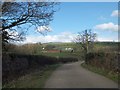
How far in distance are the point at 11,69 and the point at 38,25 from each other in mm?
6191

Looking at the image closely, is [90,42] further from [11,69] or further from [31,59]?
[11,69]

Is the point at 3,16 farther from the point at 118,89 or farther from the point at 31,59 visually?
the point at 31,59

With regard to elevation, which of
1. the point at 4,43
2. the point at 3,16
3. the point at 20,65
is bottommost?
the point at 20,65

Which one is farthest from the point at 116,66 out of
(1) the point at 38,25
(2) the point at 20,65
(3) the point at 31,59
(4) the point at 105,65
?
(3) the point at 31,59

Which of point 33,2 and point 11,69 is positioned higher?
point 33,2

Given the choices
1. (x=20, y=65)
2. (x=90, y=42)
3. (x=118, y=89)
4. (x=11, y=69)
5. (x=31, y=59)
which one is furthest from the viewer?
(x=90, y=42)

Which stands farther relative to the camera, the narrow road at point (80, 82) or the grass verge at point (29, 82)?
the grass verge at point (29, 82)

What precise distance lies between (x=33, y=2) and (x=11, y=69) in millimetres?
8918

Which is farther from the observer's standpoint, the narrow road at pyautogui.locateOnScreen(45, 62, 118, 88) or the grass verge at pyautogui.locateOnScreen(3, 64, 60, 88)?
the grass verge at pyautogui.locateOnScreen(3, 64, 60, 88)

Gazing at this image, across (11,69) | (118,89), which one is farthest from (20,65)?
(118,89)

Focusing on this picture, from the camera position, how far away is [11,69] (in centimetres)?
3178

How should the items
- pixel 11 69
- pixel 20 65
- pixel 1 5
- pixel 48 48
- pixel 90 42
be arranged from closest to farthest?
pixel 1 5 < pixel 11 69 < pixel 20 65 < pixel 90 42 < pixel 48 48

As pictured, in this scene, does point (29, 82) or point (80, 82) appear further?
point (29, 82)

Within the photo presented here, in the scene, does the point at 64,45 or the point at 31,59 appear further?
the point at 64,45
